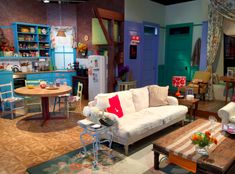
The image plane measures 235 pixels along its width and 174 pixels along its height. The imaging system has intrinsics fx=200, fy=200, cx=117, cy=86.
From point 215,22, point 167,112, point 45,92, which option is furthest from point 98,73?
point 215,22

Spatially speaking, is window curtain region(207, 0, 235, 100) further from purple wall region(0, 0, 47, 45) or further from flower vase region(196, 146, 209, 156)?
purple wall region(0, 0, 47, 45)

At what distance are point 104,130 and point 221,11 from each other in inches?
195

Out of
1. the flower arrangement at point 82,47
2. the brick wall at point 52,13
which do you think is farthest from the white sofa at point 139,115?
the flower arrangement at point 82,47

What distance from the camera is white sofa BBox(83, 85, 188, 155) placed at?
3.19 m

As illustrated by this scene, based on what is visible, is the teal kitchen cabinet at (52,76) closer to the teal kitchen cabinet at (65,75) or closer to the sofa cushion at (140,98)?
the teal kitchen cabinet at (65,75)

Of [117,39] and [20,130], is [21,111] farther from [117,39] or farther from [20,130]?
[117,39]

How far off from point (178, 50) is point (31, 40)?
525cm

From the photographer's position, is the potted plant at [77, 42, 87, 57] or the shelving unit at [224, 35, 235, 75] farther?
the potted plant at [77, 42, 87, 57]

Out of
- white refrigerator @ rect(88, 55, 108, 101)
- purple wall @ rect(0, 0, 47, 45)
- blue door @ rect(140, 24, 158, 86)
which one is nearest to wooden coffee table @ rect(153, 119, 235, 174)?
white refrigerator @ rect(88, 55, 108, 101)

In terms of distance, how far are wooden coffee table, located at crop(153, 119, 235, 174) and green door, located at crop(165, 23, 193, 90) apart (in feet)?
15.2

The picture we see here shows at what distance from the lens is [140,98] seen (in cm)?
423

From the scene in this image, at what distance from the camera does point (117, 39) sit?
20.3ft

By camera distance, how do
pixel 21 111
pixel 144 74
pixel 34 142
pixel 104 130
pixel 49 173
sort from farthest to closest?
pixel 144 74 → pixel 21 111 → pixel 34 142 → pixel 104 130 → pixel 49 173

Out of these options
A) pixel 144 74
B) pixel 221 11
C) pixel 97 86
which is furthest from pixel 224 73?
pixel 97 86
